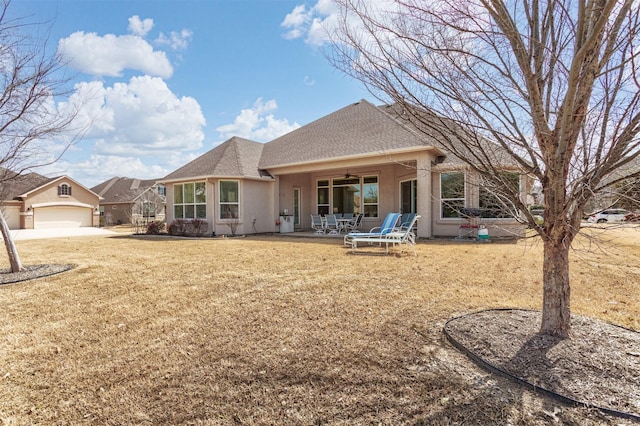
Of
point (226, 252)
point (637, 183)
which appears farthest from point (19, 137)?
point (637, 183)

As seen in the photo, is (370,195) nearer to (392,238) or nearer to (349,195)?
(349,195)

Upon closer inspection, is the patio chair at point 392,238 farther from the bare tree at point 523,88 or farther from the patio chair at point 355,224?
the bare tree at point 523,88

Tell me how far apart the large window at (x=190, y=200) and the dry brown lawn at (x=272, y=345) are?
32.8 ft

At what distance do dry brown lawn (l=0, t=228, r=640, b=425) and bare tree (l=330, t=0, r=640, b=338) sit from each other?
1.04 m

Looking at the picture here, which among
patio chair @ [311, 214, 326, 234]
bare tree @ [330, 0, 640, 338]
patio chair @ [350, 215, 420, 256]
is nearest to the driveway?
patio chair @ [311, 214, 326, 234]

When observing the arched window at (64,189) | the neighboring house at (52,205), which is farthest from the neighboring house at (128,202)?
the arched window at (64,189)

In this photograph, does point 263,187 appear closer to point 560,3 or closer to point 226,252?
point 226,252

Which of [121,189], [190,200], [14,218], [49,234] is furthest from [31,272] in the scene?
[121,189]

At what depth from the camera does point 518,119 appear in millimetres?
3336

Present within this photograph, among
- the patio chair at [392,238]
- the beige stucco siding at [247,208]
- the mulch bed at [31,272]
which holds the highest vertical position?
the beige stucco siding at [247,208]

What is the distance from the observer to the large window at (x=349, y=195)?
1731 cm

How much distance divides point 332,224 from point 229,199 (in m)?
5.41

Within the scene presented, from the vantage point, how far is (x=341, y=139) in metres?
16.5

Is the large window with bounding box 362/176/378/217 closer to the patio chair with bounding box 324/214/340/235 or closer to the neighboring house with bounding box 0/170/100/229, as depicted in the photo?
the patio chair with bounding box 324/214/340/235
